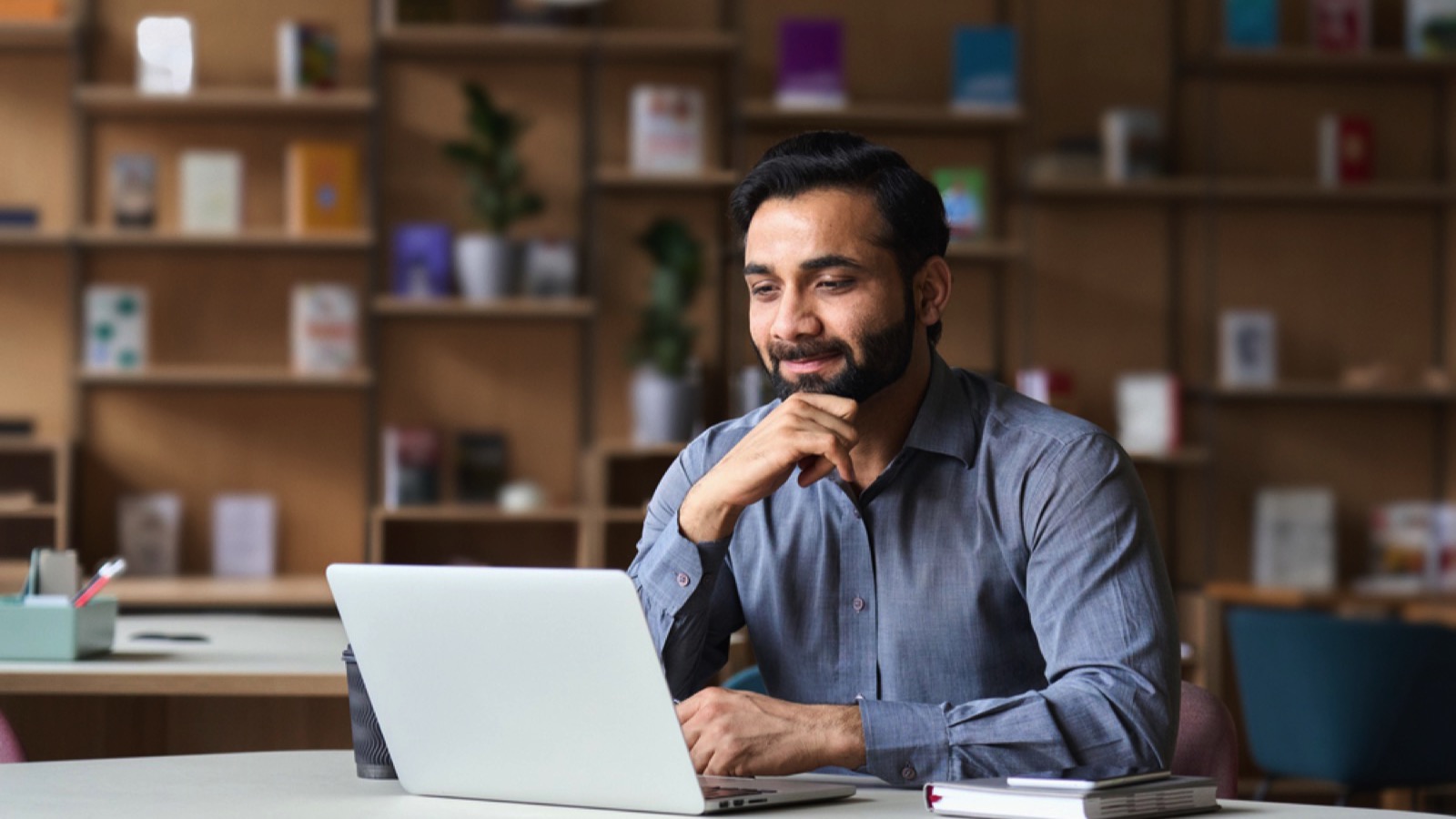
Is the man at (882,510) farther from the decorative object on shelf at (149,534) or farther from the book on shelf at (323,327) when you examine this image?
the decorative object on shelf at (149,534)

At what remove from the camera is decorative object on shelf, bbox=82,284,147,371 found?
495cm

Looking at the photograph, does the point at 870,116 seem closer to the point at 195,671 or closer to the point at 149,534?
the point at 149,534

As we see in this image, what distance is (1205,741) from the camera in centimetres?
182

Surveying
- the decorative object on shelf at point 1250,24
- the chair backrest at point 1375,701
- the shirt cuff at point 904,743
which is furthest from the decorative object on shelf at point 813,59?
the shirt cuff at point 904,743

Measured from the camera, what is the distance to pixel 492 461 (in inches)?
201

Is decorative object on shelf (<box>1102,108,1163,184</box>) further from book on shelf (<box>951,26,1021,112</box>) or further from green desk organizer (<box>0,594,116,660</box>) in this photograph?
green desk organizer (<box>0,594,116,660</box>)

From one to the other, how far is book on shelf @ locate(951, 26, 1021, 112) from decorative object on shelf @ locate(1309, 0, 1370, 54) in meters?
1.01

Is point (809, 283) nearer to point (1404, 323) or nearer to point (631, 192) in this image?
point (631, 192)

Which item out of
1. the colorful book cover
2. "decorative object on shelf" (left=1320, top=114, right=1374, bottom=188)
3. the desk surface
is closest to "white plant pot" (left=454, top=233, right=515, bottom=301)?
the colorful book cover

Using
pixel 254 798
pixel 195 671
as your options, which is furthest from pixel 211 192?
pixel 254 798

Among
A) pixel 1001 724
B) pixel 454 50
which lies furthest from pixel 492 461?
pixel 1001 724

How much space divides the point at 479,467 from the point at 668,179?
3.39 ft

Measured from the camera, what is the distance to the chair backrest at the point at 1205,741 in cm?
181

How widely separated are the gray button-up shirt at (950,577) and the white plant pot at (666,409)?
2883 mm
